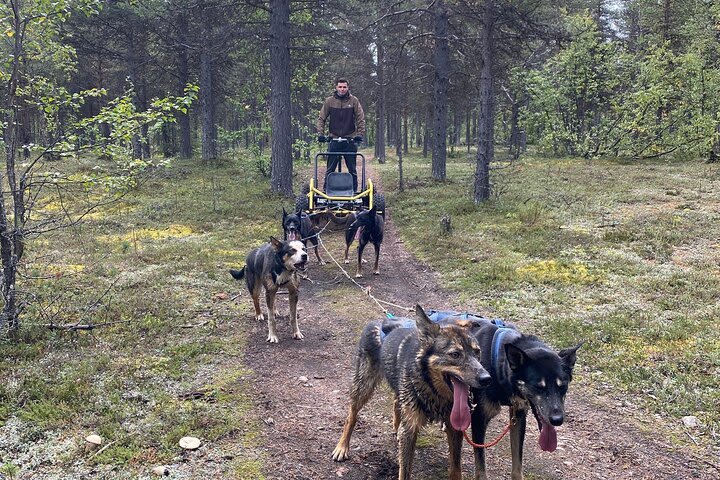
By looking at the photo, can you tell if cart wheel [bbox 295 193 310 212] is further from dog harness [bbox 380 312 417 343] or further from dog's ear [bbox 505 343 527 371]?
dog's ear [bbox 505 343 527 371]

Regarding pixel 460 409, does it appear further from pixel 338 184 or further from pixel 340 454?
pixel 338 184

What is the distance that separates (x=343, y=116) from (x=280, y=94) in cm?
436

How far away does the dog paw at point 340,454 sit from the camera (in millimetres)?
4301

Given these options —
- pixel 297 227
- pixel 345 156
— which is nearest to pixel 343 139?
pixel 345 156

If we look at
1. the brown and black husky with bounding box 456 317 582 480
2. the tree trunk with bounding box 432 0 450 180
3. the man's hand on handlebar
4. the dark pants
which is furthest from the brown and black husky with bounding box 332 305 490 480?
the tree trunk with bounding box 432 0 450 180

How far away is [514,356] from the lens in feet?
11.1

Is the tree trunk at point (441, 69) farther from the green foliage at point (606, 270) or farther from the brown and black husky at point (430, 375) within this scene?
the brown and black husky at point (430, 375)

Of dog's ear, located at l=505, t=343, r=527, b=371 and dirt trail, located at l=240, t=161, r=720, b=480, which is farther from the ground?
dog's ear, located at l=505, t=343, r=527, b=371

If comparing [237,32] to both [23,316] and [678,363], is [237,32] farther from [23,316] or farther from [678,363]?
[678,363]

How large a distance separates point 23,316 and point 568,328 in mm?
7655

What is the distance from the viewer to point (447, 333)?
3463 mm

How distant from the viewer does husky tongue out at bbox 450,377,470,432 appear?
3346mm

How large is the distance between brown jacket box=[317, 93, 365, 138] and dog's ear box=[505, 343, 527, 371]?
10.2 m

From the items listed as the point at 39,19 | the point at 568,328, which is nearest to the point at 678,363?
the point at 568,328
